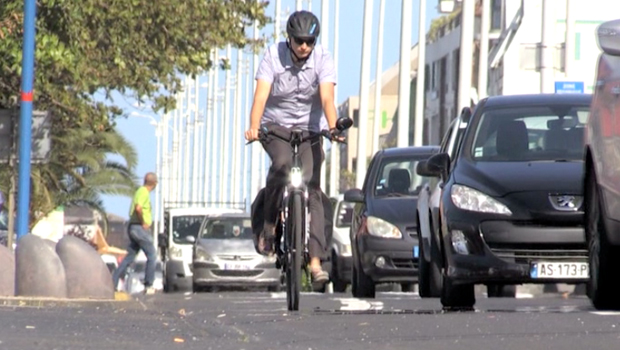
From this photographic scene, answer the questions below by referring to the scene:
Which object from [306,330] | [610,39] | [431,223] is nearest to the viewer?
[306,330]

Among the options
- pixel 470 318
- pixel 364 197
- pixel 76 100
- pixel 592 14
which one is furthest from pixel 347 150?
pixel 470 318

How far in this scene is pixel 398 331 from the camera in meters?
10.0

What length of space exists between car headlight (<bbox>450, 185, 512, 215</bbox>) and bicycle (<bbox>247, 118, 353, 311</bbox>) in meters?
0.98

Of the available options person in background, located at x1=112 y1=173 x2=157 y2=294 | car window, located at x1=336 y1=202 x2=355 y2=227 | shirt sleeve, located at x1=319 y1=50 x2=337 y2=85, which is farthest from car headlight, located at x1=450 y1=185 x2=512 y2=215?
person in background, located at x1=112 y1=173 x2=157 y2=294

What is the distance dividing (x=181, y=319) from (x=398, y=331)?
2015 millimetres

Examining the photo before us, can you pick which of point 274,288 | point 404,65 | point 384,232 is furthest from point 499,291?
point 404,65

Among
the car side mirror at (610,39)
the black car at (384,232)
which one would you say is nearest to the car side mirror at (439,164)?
the car side mirror at (610,39)

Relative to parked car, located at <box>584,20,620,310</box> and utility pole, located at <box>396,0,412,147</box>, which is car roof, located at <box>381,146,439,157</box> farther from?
utility pole, located at <box>396,0,412,147</box>

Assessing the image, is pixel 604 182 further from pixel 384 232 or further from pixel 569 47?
pixel 569 47

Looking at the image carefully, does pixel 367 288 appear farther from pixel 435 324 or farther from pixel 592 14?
pixel 592 14

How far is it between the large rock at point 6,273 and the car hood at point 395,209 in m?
3.98

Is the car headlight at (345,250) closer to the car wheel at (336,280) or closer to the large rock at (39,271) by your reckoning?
the car wheel at (336,280)

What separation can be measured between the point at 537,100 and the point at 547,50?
18664 millimetres

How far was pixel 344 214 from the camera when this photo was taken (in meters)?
28.5
